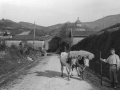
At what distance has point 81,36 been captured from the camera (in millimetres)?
61062

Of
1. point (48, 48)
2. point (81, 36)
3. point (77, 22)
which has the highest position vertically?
point (77, 22)

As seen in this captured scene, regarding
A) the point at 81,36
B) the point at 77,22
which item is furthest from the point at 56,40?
the point at 77,22

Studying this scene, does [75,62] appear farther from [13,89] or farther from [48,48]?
[48,48]

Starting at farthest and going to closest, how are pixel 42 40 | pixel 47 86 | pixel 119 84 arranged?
1. pixel 42 40
2. pixel 119 84
3. pixel 47 86

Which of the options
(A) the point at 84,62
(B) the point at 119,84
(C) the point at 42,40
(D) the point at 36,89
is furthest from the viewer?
(C) the point at 42,40

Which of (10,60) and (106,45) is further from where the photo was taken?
(10,60)

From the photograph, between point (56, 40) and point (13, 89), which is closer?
point (13, 89)

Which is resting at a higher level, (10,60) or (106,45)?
(106,45)

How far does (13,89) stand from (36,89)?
1089 millimetres

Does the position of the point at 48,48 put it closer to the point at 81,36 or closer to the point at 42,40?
the point at 42,40

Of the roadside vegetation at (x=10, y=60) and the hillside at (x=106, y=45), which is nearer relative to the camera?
the hillside at (x=106, y=45)

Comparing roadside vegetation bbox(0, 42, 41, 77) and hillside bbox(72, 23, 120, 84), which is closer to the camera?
hillside bbox(72, 23, 120, 84)

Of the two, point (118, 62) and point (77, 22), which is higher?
point (77, 22)

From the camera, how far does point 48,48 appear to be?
76125 millimetres
